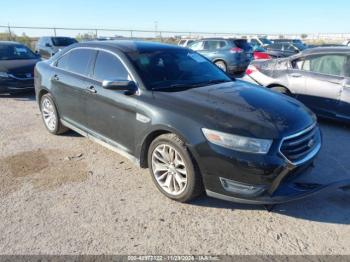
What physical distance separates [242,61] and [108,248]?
12.4 meters

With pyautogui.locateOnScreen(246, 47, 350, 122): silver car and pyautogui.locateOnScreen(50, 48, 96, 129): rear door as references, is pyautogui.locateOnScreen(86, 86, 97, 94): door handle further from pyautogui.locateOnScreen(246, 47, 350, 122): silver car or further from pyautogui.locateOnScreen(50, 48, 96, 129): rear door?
pyautogui.locateOnScreen(246, 47, 350, 122): silver car

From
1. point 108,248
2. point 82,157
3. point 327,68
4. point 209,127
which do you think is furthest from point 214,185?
point 327,68

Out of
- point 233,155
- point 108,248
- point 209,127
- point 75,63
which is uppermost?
point 75,63

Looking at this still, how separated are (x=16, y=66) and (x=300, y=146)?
8.41 metres

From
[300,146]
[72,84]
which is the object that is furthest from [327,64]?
[72,84]

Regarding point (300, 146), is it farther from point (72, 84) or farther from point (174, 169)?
point (72, 84)

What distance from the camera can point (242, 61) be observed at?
14.1 metres

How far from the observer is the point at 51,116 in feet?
19.4

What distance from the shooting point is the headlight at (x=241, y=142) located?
3123 mm

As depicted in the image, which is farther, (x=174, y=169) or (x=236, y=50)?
(x=236, y=50)

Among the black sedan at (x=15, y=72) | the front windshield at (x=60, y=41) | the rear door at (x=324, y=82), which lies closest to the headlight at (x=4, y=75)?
the black sedan at (x=15, y=72)

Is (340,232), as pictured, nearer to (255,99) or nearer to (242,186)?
(242,186)

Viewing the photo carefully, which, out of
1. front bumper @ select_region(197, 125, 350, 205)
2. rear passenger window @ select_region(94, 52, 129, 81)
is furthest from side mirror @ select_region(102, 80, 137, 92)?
front bumper @ select_region(197, 125, 350, 205)

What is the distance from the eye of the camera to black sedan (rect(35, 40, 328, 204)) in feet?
10.4
